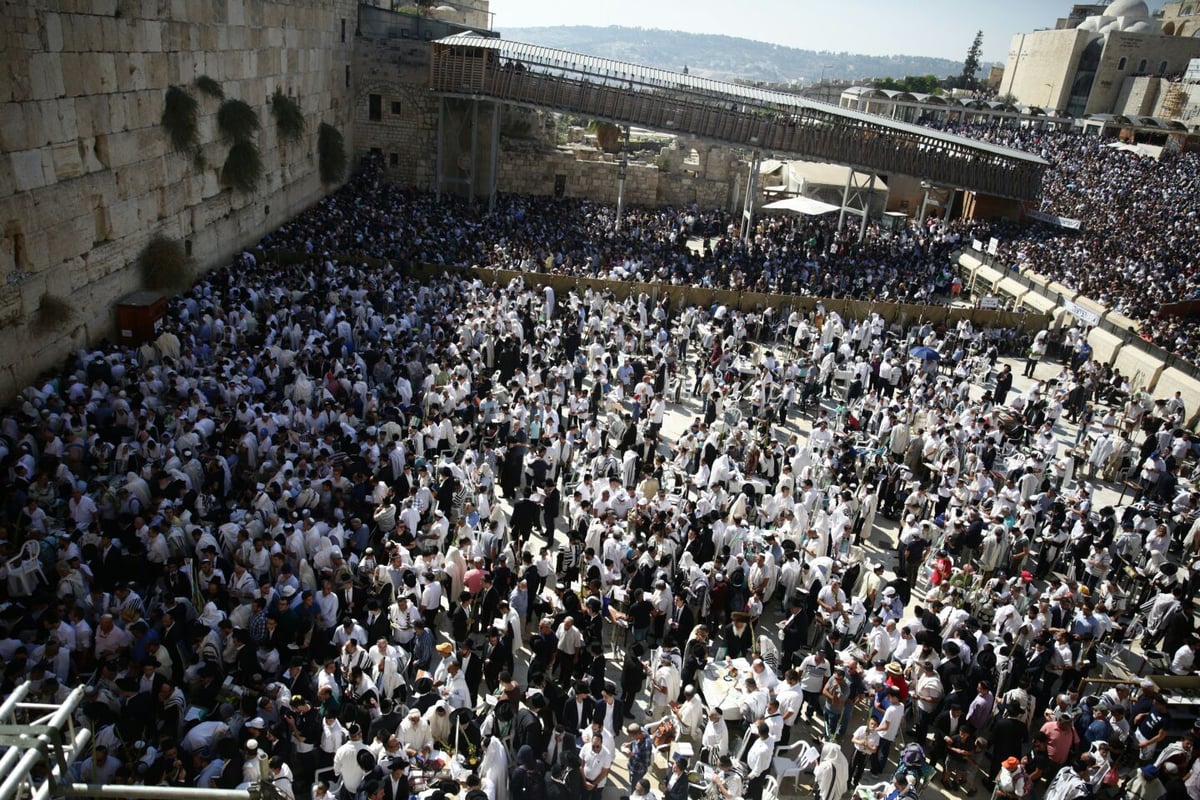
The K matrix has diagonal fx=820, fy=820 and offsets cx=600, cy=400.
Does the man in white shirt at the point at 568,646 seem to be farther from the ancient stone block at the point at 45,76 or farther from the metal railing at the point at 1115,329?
the metal railing at the point at 1115,329

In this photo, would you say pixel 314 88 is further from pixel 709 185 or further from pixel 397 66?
pixel 709 185

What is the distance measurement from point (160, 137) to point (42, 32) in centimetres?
374

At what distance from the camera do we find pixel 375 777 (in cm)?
577

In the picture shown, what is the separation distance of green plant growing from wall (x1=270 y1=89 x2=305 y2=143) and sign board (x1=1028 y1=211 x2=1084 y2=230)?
24.8 metres

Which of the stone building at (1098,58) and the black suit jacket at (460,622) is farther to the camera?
the stone building at (1098,58)

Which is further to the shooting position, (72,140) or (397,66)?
(397,66)

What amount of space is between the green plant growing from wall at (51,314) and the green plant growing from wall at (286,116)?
1039 centimetres

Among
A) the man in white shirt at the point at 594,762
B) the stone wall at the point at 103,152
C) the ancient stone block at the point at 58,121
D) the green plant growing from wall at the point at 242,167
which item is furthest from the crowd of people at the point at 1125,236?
the ancient stone block at the point at 58,121

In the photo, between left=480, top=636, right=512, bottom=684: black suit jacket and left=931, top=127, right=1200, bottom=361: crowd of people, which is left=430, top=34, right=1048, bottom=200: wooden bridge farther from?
left=480, top=636, right=512, bottom=684: black suit jacket

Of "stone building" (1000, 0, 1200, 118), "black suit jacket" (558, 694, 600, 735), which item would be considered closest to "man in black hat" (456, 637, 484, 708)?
"black suit jacket" (558, 694, 600, 735)

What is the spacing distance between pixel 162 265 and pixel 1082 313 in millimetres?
20552

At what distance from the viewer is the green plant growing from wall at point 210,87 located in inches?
659

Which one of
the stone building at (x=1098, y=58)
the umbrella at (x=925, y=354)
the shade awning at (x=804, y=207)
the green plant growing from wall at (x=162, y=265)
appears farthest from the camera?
the stone building at (x=1098, y=58)

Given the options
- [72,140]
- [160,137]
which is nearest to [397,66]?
[160,137]
